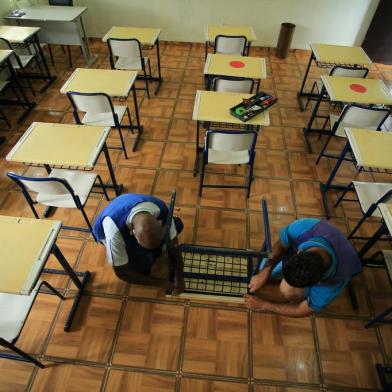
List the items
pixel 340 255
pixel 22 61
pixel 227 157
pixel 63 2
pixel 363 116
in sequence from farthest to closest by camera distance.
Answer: pixel 63 2 → pixel 22 61 → pixel 363 116 → pixel 227 157 → pixel 340 255

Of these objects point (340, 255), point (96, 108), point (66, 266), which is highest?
point (340, 255)

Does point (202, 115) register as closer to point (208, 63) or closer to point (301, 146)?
point (208, 63)

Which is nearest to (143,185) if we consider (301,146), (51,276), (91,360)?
(51,276)

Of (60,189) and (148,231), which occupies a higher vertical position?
(148,231)

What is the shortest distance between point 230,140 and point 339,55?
245 cm

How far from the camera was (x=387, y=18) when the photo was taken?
15.1 feet

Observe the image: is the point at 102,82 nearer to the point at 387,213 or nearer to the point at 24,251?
the point at 24,251

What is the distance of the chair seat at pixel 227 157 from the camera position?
2.60 m

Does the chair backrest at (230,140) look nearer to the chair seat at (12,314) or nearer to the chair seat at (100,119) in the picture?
the chair seat at (100,119)

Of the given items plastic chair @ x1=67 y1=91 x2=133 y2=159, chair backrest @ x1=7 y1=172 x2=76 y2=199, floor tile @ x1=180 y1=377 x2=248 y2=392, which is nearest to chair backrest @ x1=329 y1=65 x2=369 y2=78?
plastic chair @ x1=67 y1=91 x2=133 y2=159

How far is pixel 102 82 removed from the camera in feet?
9.53

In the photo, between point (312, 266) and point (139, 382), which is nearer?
point (312, 266)

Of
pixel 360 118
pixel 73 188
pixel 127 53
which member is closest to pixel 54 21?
pixel 127 53

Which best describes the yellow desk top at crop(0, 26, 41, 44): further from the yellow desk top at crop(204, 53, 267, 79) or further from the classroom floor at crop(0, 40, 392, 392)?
the yellow desk top at crop(204, 53, 267, 79)
